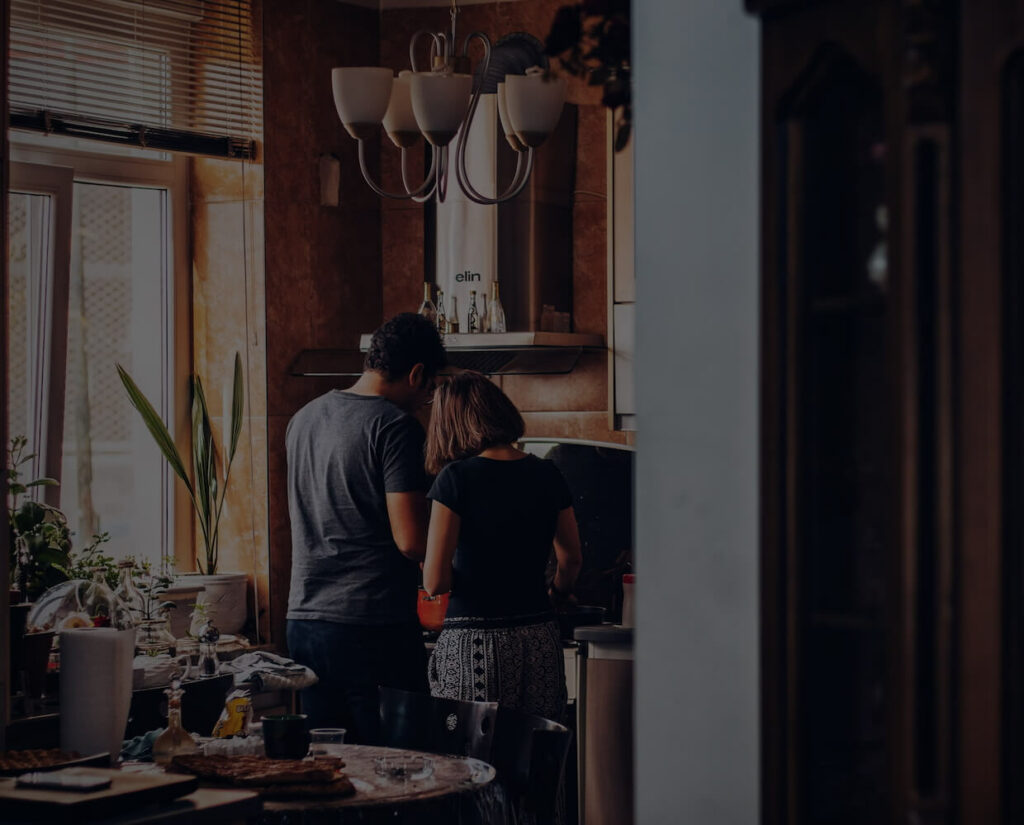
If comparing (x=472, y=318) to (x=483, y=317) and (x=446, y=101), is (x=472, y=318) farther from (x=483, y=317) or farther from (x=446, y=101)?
(x=446, y=101)

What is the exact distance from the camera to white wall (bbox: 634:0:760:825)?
5.18 feet

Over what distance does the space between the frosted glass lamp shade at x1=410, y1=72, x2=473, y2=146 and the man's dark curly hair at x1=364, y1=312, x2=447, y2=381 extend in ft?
2.10

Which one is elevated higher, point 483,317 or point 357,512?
point 483,317

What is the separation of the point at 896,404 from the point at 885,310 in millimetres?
92

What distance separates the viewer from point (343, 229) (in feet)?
16.5

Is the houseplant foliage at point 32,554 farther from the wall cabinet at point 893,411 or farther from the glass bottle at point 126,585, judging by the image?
the wall cabinet at point 893,411

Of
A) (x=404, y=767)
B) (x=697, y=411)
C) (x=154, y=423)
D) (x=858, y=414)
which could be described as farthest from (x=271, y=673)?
(x=858, y=414)

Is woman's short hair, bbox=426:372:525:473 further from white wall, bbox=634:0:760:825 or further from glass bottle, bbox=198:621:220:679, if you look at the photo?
white wall, bbox=634:0:760:825

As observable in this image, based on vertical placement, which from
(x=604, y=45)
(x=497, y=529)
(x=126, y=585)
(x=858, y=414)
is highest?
(x=604, y=45)

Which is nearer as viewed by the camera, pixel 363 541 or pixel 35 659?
pixel 35 659

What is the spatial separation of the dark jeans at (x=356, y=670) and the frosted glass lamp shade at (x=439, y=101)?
1.21 m

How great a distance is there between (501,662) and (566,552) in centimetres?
39

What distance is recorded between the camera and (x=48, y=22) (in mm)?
4375

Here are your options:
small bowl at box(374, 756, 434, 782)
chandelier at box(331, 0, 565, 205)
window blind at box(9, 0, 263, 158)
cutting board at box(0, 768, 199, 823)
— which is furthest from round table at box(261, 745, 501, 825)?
window blind at box(9, 0, 263, 158)
